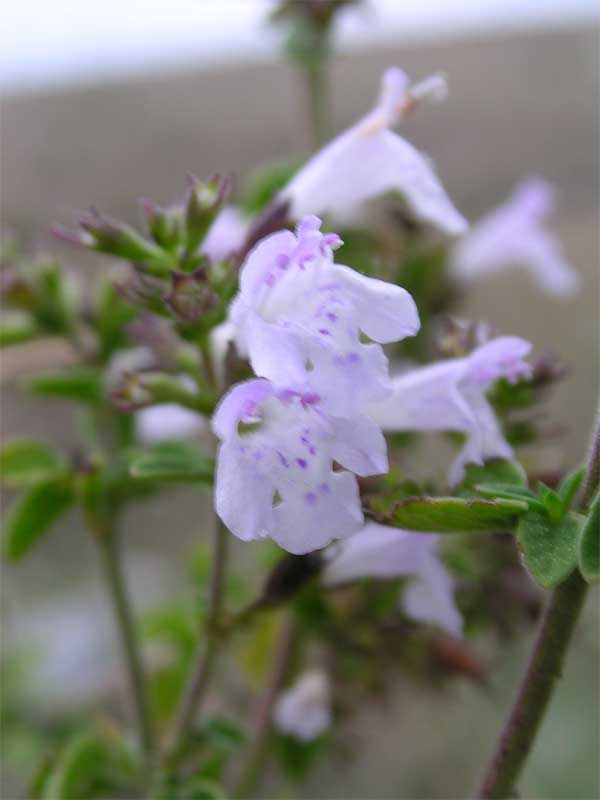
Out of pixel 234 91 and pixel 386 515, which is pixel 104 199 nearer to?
pixel 234 91

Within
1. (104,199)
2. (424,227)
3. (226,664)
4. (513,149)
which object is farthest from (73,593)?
(513,149)

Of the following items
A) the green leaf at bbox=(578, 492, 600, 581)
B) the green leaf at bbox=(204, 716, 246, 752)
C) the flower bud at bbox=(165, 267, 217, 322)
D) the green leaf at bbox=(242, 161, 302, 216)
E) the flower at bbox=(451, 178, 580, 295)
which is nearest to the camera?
the green leaf at bbox=(578, 492, 600, 581)

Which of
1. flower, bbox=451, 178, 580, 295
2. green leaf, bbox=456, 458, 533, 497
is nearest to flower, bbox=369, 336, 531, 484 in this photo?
green leaf, bbox=456, 458, 533, 497

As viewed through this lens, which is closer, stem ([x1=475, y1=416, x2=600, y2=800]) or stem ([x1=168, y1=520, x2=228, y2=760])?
stem ([x1=475, y1=416, x2=600, y2=800])

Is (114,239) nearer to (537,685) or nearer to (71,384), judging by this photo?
(71,384)

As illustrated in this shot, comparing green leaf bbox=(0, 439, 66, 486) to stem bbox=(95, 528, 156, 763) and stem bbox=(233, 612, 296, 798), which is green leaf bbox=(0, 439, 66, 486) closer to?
stem bbox=(95, 528, 156, 763)

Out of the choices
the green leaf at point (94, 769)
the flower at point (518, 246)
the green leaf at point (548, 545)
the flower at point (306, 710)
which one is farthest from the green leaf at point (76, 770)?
the flower at point (518, 246)

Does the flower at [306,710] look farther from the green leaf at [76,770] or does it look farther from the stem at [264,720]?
the green leaf at [76,770]

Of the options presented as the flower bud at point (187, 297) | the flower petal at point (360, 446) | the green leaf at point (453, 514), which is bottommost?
the green leaf at point (453, 514)
